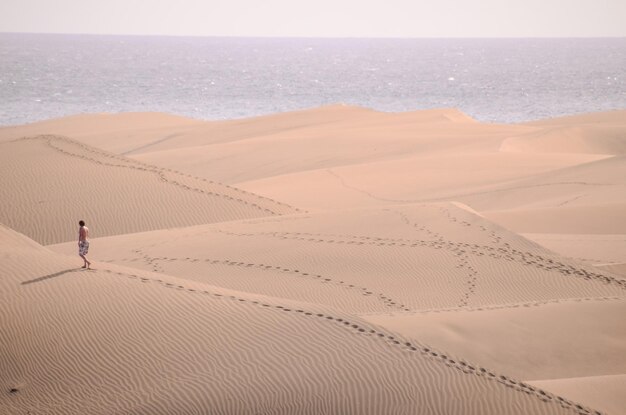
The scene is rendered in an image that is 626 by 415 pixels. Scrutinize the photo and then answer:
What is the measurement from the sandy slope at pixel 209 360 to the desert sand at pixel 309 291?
16 mm

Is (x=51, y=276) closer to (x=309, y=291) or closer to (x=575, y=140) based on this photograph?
(x=309, y=291)

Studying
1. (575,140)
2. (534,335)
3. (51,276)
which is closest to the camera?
(51,276)

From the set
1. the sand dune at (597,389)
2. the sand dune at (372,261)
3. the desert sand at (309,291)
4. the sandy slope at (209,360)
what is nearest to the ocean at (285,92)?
the desert sand at (309,291)

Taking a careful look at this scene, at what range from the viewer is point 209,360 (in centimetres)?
646

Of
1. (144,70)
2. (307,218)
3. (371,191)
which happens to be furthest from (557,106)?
(144,70)

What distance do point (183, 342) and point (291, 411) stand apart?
128 cm

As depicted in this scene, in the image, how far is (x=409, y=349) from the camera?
6.68 meters

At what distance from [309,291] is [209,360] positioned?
3375 millimetres

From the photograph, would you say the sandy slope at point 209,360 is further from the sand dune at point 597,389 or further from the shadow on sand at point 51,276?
the sand dune at point 597,389

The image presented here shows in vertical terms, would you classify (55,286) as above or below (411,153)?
above

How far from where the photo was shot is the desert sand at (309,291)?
6172 mm

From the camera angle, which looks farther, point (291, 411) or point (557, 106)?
point (557, 106)

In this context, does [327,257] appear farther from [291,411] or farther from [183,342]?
[291,411]

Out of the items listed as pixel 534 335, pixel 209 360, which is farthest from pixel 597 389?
pixel 209 360
